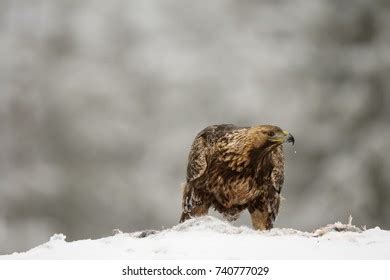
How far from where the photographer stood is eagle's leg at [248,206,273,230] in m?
4.21

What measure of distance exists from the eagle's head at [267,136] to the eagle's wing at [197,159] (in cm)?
35

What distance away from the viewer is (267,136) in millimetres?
4129

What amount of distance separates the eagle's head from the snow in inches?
27.8

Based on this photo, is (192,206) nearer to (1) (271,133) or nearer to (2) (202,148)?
(2) (202,148)

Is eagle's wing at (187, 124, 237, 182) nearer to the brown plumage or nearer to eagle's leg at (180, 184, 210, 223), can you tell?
the brown plumage

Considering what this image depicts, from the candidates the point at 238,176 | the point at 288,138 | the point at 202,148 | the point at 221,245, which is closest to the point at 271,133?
the point at 288,138

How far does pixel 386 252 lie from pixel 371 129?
3.74ft

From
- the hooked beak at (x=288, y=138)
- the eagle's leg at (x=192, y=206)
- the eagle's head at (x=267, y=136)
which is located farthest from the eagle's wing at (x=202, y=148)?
the hooked beak at (x=288, y=138)

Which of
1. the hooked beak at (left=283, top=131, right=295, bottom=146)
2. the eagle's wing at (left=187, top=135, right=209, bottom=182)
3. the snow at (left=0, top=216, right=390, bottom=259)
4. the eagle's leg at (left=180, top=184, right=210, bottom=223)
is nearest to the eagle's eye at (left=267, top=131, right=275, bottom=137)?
the hooked beak at (left=283, top=131, right=295, bottom=146)

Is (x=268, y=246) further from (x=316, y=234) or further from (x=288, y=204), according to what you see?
(x=288, y=204)

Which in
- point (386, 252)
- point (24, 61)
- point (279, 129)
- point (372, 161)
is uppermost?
point (24, 61)

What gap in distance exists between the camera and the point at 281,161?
170 inches

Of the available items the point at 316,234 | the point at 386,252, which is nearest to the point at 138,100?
the point at 316,234

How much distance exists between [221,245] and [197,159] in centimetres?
107
